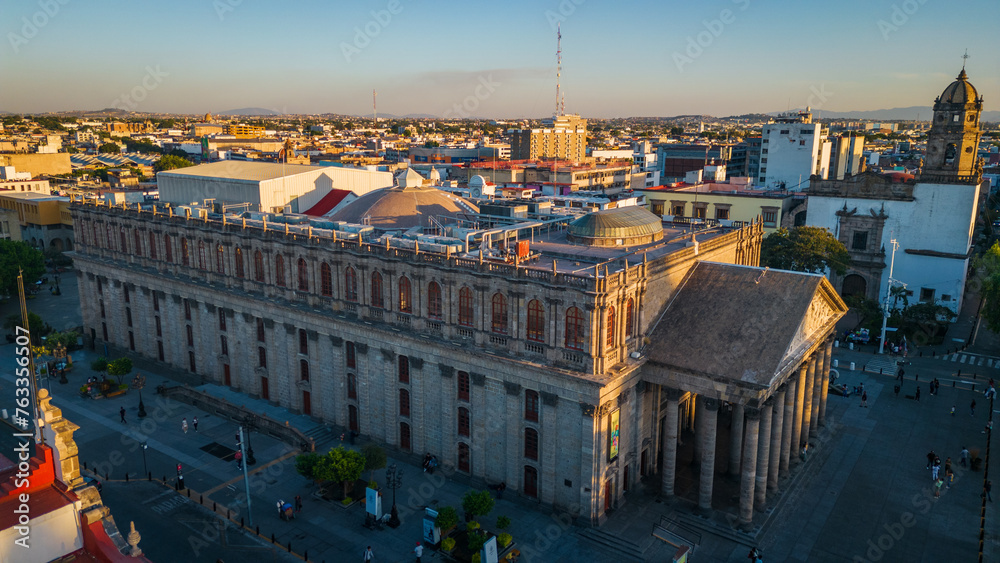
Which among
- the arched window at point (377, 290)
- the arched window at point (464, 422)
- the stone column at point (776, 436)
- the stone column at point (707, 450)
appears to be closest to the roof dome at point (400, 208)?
the arched window at point (377, 290)

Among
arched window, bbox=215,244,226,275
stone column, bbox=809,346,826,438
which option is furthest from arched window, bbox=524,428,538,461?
arched window, bbox=215,244,226,275

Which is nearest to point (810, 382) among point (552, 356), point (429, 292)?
point (552, 356)

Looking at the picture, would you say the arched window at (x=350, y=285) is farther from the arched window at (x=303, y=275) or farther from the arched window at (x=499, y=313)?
the arched window at (x=499, y=313)

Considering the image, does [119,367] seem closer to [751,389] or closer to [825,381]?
[751,389]

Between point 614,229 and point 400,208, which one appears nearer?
point 614,229

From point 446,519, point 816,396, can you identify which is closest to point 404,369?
point 446,519

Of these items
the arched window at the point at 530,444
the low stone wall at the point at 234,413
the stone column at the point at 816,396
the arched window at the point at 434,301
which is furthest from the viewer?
the low stone wall at the point at 234,413

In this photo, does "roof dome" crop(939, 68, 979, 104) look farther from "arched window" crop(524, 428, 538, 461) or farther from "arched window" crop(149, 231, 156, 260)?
"arched window" crop(149, 231, 156, 260)
